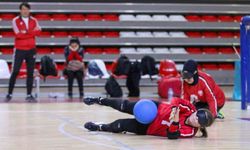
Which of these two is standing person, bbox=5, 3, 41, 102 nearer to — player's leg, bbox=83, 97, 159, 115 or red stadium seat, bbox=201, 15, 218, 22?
player's leg, bbox=83, 97, 159, 115

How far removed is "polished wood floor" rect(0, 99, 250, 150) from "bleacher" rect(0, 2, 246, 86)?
9.87 meters

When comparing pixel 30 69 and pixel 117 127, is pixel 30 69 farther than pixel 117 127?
Yes

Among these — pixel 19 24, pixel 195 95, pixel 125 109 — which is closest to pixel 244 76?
pixel 195 95

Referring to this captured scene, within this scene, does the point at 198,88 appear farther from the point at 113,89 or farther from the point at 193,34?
the point at 193,34

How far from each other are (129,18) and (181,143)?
14.8 m

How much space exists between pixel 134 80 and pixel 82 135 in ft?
28.5

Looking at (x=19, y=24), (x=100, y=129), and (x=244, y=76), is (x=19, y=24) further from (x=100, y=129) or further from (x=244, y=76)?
(x=100, y=129)

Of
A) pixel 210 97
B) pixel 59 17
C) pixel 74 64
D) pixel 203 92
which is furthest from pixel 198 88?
pixel 59 17

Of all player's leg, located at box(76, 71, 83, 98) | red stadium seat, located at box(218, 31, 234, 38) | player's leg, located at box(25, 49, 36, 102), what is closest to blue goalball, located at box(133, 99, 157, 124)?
player's leg, located at box(25, 49, 36, 102)

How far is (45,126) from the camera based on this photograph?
8156mm

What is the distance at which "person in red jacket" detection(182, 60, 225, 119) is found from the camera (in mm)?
7492

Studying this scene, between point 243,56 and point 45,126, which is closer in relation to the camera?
point 45,126

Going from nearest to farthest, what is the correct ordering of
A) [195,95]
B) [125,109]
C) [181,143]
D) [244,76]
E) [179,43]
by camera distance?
[181,143] < [125,109] < [195,95] < [244,76] < [179,43]

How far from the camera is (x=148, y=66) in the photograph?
16.8m
